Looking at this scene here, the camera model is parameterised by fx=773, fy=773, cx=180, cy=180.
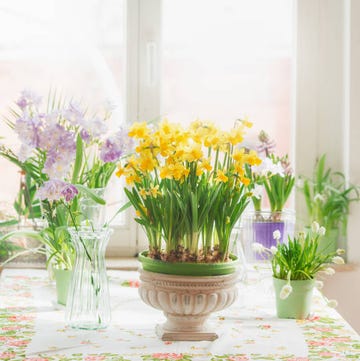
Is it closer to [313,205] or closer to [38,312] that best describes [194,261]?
[38,312]

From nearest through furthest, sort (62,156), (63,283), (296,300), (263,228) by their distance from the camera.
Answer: (62,156) < (296,300) < (63,283) < (263,228)

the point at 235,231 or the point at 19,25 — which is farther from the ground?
the point at 19,25

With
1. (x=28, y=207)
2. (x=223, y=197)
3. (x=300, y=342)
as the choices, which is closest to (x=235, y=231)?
(x=223, y=197)

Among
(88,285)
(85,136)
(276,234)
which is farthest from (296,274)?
(85,136)

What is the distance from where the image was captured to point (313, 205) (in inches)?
111

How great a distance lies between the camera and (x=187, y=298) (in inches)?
70.2

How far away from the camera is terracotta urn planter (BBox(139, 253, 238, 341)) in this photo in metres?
1.78

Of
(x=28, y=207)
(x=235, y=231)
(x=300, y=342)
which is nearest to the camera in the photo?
(x=300, y=342)

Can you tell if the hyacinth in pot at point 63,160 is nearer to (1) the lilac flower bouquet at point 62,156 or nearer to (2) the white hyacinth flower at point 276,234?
(1) the lilac flower bouquet at point 62,156

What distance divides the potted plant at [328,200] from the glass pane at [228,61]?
0.18 metres

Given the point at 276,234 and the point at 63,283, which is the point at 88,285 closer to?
the point at 63,283

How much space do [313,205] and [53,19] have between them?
1.18 meters

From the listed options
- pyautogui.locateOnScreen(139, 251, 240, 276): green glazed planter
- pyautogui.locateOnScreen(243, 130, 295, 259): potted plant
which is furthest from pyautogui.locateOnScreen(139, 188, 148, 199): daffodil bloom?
pyautogui.locateOnScreen(243, 130, 295, 259): potted plant

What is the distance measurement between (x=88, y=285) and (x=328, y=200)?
1156mm
